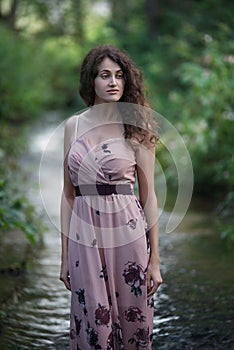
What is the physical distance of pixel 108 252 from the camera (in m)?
3.11

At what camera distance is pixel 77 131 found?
3.23 metres

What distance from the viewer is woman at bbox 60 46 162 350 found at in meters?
3.10

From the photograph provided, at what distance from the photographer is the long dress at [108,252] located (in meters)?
3.09

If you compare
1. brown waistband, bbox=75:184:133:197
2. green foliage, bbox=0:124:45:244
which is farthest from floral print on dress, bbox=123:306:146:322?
green foliage, bbox=0:124:45:244

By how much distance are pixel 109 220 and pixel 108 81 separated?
65 centimetres

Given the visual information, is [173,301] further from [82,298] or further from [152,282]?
[82,298]

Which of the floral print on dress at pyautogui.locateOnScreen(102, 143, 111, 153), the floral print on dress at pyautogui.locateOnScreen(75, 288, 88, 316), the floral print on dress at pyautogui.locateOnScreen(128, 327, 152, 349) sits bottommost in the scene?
the floral print on dress at pyautogui.locateOnScreen(128, 327, 152, 349)

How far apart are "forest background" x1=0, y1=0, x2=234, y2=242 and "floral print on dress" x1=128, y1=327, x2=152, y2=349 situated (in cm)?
115

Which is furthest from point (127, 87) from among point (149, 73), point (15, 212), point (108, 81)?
point (149, 73)

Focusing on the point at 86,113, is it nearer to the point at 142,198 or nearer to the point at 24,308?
the point at 142,198

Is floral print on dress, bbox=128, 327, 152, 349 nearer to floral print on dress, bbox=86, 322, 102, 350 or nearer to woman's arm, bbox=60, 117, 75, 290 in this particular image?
floral print on dress, bbox=86, 322, 102, 350

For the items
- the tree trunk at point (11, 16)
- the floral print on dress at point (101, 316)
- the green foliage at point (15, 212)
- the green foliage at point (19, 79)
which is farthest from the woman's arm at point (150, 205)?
the tree trunk at point (11, 16)

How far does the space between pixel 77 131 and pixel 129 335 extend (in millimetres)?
988

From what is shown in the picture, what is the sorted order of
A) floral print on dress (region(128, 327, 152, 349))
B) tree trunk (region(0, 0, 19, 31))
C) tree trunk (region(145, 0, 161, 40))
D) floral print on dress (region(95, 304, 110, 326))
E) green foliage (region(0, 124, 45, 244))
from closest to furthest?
floral print on dress (region(95, 304, 110, 326)) < floral print on dress (region(128, 327, 152, 349)) < green foliage (region(0, 124, 45, 244)) < tree trunk (region(145, 0, 161, 40)) < tree trunk (region(0, 0, 19, 31))
